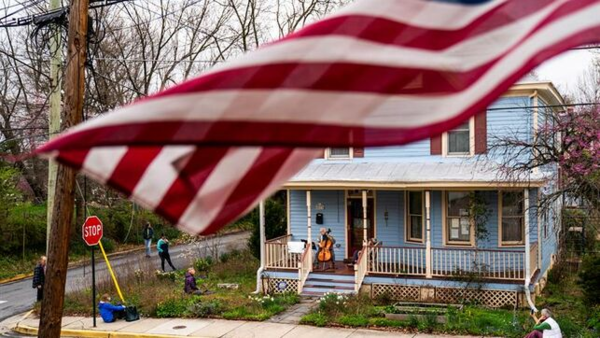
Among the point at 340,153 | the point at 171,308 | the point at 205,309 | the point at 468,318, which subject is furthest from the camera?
the point at 340,153

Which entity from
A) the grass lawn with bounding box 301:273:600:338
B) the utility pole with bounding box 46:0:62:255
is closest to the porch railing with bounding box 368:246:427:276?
the grass lawn with bounding box 301:273:600:338

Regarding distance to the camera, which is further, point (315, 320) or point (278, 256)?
point (278, 256)

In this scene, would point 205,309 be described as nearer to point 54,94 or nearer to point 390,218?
point 390,218

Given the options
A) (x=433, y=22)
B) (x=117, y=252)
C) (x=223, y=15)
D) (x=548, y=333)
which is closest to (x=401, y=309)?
(x=548, y=333)

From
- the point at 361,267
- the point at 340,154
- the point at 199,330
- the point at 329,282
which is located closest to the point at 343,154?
the point at 340,154

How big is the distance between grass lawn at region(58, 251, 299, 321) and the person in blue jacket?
0.68 meters

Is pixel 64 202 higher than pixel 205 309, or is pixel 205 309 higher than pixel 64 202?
pixel 64 202

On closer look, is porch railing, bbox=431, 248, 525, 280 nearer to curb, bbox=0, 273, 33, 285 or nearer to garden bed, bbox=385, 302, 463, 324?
garden bed, bbox=385, 302, 463, 324

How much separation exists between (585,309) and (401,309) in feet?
14.8

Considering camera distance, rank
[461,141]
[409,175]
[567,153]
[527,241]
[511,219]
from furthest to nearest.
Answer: [461,141], [409,175], [511,219], [527,241], [567,153]

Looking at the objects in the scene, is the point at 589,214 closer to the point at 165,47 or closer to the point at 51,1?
the point at 51,1

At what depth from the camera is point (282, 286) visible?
20750 mm

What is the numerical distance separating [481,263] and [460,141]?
3894 millimetres

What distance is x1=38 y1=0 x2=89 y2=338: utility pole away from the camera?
8.54 metres
